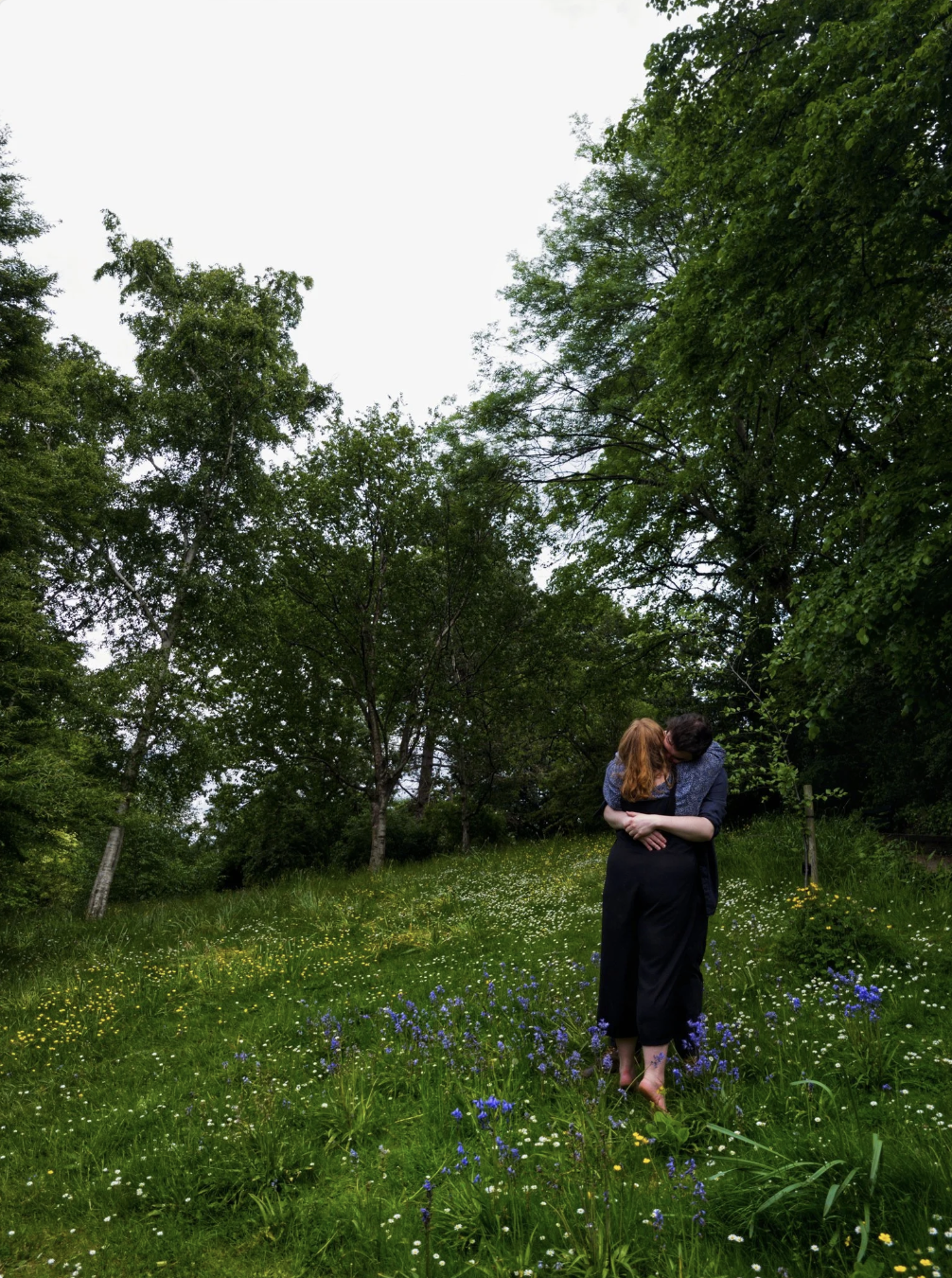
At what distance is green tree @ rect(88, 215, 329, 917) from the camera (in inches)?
551

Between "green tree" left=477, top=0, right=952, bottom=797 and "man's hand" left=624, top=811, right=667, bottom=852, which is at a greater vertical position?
"green tree" left=477, top=0, right=952, bottom=797

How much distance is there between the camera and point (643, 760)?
13.2 ft

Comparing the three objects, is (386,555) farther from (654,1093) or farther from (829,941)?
(654,1093)

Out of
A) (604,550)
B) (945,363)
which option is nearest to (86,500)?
(604,550)

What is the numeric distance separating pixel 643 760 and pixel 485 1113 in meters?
2.02

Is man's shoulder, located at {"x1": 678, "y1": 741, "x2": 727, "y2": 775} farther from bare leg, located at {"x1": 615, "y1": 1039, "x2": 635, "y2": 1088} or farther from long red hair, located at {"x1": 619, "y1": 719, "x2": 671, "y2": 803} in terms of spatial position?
bare leg, located at {"x1": 615, "y1": 1039, "x2": 635, "y2": 1088}

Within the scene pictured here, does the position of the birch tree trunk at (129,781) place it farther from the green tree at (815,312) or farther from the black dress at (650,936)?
the black dress at (650,936)

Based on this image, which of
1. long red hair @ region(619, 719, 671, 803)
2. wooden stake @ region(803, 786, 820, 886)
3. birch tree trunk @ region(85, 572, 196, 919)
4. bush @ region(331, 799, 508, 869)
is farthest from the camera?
bush @ region(331, 799, 508, 869)

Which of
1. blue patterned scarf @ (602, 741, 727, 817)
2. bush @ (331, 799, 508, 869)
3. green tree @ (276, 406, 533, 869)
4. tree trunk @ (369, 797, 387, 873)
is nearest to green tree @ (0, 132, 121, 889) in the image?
green tree @ (276, 406, 533, 869)

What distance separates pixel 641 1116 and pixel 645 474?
481 inches

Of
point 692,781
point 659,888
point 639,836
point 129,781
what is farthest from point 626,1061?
point 129,781

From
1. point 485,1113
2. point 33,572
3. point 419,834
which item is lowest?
point 419,834

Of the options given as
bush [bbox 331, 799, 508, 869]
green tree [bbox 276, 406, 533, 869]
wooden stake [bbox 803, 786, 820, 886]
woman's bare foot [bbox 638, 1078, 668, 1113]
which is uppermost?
green tree [bbox 276, 406, 533, 869]

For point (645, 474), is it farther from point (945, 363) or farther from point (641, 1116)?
point (641, 1116)
